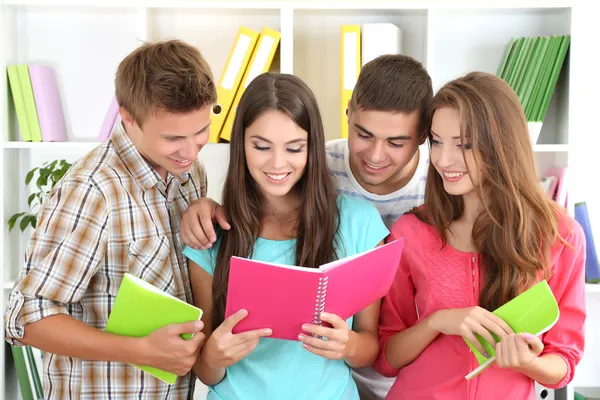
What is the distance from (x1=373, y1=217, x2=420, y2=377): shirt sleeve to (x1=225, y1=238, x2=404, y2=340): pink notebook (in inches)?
7.4

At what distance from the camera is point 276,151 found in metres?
1.64

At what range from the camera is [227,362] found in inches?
61.6

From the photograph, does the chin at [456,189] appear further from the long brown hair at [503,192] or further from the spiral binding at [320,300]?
the spiral binding at [320,300]

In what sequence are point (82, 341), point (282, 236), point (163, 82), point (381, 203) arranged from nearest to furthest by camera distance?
point (82, 341)
point (163, 82)
point (282, 236)
point (381, 203)

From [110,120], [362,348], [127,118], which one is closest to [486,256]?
[362,348]

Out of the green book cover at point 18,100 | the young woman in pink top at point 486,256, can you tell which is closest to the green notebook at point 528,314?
the young woman in pink top at point 486,256

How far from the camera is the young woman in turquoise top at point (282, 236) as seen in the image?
1640mm

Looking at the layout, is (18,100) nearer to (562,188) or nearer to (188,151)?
(188,151)

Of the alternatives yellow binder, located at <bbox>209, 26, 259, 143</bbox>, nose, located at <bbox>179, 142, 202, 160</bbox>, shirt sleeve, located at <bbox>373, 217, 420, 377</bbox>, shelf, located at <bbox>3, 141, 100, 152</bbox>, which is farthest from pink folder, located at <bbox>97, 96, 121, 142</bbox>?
shirt sleeve, located at <bbox>373, 217, 420, 377</bbox>

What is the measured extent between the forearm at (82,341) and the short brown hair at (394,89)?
824mm

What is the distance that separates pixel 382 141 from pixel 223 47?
146 centimetres

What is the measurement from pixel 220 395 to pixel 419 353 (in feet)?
1.54

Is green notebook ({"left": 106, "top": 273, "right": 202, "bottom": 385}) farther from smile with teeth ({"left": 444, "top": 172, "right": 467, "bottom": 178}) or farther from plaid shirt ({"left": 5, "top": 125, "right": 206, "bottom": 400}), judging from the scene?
smile with teeth ({"left": 444, "top": 172, "right": 467, "bottom": 178})

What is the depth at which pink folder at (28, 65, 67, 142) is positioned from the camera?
2.88 metres
